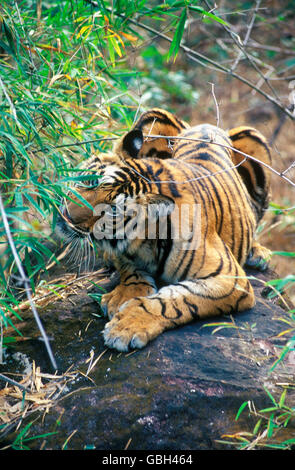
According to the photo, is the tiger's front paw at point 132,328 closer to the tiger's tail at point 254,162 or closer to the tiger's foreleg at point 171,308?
the tiger's foreleg at point 171,308

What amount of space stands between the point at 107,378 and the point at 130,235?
2.65 feet

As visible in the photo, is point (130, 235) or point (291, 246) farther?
point (291, 246)

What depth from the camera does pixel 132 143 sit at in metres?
3.21

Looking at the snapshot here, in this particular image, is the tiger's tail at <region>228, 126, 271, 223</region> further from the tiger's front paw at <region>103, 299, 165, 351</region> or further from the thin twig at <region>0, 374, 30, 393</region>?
the thin twig at <region>0, 374, 30, 393</region>

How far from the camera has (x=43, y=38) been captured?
3594 mm

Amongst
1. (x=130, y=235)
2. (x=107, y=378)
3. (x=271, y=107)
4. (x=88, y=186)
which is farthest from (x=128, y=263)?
(x=271, y=107)

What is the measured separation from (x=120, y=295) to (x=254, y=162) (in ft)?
6.12

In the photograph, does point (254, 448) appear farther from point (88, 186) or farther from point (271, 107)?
point (271, 107)

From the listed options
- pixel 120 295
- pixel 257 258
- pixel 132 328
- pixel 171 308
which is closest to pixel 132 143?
pixel 120 295

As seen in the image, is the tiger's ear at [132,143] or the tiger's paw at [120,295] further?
the tiger's ear at [132,143]

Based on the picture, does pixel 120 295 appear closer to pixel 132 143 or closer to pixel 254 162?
pixel 132 143

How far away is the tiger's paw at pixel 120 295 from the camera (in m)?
2.95

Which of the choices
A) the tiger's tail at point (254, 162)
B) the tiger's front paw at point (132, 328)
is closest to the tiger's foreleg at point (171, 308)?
the tiger's front paw at point (132, 328)

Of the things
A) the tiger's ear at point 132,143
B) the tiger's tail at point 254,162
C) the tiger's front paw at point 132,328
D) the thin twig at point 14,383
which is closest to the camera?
the thin twig at point 14,383
